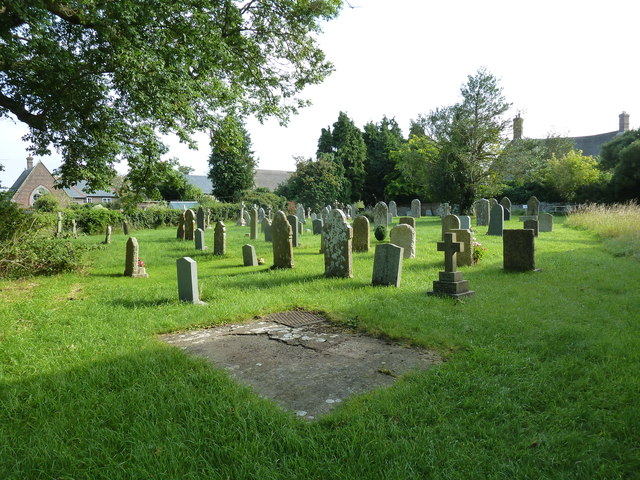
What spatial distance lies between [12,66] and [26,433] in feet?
33.4

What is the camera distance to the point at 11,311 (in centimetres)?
707

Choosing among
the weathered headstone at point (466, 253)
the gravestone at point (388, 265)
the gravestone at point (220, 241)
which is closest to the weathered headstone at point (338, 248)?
the gravestone at point (388, 265)

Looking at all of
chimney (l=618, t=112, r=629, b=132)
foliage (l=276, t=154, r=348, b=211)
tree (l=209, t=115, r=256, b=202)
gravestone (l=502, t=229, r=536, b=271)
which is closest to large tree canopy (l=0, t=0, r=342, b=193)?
gravestone (l=502, t=229, r=536, b=271)

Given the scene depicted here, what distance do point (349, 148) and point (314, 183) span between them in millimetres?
9872

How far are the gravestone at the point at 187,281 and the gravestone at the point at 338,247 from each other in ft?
10.5

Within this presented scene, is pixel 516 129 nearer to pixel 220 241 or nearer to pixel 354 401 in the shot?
pixel 220 241

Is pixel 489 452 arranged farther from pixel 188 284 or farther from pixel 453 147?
pixel 453 147

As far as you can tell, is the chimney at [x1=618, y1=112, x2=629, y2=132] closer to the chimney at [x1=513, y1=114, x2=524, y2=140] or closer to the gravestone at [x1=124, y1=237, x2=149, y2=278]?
the chimney at [x1=513, y1=114, x2=524, y2=140]

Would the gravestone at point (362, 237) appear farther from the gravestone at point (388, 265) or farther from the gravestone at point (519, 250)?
the gravestone at point (388, 265)

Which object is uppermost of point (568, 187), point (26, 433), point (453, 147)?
point (453, 147)

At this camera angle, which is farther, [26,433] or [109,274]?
[109,274]

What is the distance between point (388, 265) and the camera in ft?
27.7

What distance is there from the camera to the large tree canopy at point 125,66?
9344 millimetres

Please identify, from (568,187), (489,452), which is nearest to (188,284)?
(489,452)
